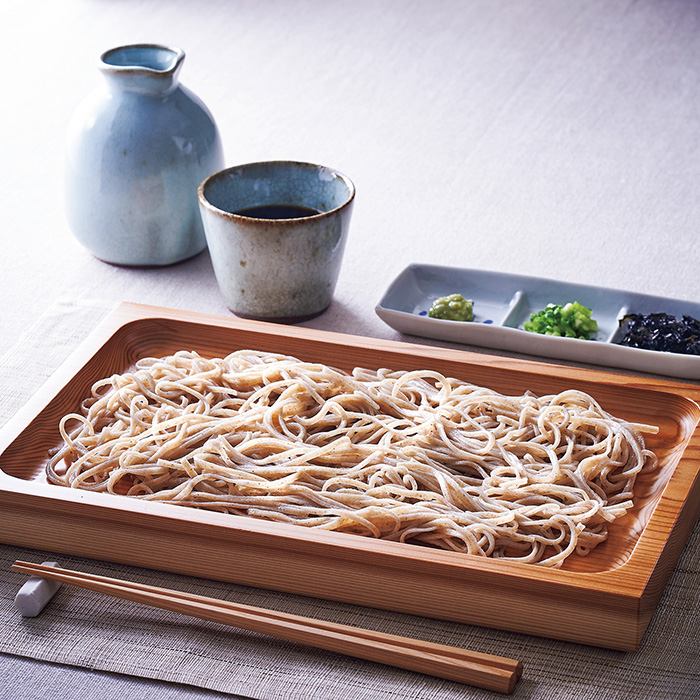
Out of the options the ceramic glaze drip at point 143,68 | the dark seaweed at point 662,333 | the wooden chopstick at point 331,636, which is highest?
the ceramic glaze drip at point 143,68

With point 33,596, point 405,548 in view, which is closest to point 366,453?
point 405,548

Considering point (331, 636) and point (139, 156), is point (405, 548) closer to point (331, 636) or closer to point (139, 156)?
point (331, 636)

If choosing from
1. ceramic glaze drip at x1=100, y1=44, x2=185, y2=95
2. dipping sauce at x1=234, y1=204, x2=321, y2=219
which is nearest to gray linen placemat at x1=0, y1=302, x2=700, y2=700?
dipping sauce at x1=234, y1=204, x2=321, y2=219

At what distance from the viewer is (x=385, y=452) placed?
1.29 meters

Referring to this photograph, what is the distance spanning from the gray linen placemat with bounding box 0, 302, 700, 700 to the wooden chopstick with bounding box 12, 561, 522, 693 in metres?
0.02

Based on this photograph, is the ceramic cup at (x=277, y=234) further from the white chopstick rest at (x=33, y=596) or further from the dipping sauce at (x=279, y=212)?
the white chopstick rest at (x=33, y=596)

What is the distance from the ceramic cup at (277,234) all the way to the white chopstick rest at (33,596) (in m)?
0.71

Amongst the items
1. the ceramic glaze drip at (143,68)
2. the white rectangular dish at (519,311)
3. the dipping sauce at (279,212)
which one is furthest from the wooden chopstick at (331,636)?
the ceramic glaze drip at (143,68)

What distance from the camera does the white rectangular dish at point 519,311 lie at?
1.61m

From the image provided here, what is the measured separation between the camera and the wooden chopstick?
1050 millimetres

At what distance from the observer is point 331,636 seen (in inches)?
42.4

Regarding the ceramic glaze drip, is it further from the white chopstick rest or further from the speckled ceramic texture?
the white chopstick rest

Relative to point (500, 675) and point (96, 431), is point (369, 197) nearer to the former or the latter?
point (96, 431)

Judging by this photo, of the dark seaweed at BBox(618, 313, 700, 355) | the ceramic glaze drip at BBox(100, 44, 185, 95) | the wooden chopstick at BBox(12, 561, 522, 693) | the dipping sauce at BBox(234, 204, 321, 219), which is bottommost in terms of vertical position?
the wooden chopstick at BBox(12, 561, 522, 693)
